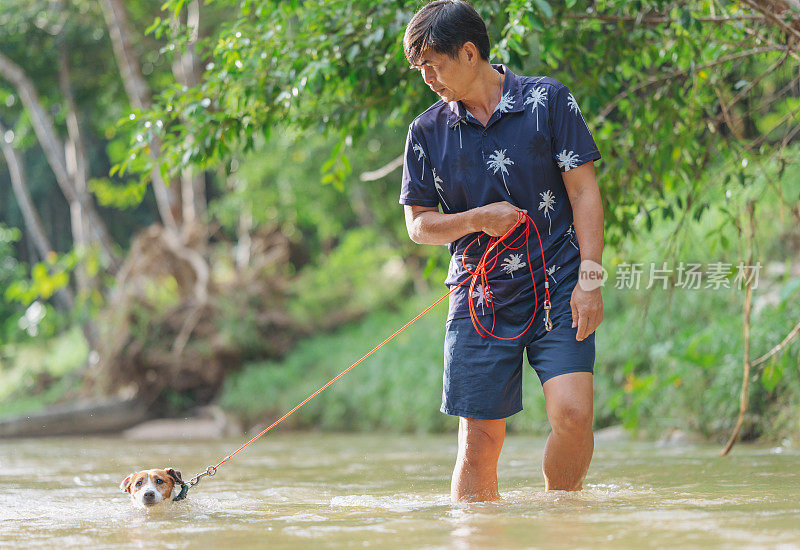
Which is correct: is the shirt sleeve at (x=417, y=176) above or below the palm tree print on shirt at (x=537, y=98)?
below

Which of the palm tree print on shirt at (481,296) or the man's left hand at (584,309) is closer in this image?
the man's left hand at (584,309)

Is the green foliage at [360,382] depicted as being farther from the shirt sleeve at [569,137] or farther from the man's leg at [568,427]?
the shirt sleeve at [569,137]

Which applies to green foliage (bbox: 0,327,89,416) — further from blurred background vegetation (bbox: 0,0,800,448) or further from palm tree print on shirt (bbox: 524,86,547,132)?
palm tree print on shirt (bbox: 524,86,547,132)

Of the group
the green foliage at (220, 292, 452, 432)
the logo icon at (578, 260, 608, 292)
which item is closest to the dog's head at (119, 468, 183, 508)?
the logo icon at (578, 260, 608, 292)

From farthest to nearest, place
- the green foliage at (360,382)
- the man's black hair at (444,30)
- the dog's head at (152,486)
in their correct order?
the green foliage at (360,382)
the dog's head at (152,486)
the man's black hair at (444,30)

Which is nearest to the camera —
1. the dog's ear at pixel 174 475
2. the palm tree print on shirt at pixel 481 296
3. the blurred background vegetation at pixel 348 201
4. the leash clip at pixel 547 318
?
the leash clip at pixel 547 318

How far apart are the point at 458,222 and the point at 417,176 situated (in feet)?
0.97

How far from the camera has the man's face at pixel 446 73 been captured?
3.11 meters

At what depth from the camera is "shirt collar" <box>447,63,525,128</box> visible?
3.20 metres

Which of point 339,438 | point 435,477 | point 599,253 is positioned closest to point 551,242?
point 599,253

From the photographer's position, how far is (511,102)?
126 inches

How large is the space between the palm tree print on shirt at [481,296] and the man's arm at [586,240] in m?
0.31

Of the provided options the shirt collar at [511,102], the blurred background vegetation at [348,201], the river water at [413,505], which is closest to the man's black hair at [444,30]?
the shirt collar at [511,102]

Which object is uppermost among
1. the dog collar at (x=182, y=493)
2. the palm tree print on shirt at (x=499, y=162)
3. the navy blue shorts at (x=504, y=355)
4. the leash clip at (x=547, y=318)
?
the palm tree print on shirt at (x=499, y=162)
